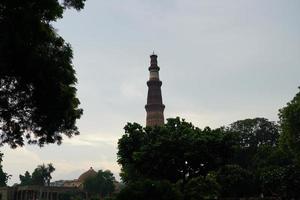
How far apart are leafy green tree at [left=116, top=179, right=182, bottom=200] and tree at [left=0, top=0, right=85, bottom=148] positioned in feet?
23.6

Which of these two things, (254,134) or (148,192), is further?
(254,134)

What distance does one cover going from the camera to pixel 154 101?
88.3 meters

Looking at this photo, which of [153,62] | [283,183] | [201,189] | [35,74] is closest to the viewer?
[35,74]

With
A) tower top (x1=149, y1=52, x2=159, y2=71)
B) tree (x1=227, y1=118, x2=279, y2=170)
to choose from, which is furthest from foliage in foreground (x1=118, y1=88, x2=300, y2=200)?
tower top (x1=149, y1=52, x2=159, y2=71)

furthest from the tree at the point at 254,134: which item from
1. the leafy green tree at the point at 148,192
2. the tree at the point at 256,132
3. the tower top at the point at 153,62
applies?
the leafy green tree at the point at 148,192

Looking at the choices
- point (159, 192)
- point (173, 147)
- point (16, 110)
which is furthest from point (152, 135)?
point (16, 110)

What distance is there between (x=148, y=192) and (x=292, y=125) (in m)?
24.0

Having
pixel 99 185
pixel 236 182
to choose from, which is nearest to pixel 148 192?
pixel 236 182

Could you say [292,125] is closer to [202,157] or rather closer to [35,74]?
[202,157]

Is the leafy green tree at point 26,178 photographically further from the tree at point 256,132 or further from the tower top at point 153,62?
the tree at point 256,132

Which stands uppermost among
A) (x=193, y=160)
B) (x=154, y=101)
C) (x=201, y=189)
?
(x=154, y=101)

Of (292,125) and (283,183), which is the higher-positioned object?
(292,125)

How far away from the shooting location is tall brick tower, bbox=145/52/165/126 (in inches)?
3413

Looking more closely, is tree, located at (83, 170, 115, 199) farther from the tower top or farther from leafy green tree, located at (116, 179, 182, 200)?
leafy green tree, located at (116, 179, 182, 200)
